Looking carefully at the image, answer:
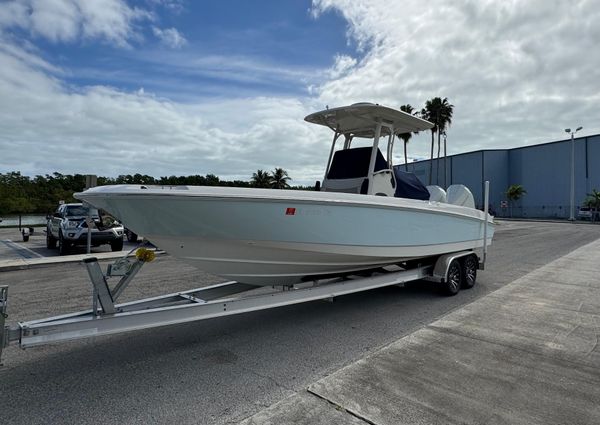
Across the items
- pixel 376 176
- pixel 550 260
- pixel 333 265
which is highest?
pixel 376 176

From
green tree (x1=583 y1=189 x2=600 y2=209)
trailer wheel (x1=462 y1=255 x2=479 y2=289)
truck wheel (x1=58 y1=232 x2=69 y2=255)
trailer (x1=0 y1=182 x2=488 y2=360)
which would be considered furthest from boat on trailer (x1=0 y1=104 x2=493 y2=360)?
green tree (x1=583 y1=189 x2=600 y2=209)

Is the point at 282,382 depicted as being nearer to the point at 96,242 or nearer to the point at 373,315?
the point at 373,315

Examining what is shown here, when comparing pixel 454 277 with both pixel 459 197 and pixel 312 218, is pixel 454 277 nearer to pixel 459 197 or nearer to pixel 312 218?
pixel 459 197

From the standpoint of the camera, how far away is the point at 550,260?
10.8 m

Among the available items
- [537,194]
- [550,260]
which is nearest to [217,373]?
[550,260]

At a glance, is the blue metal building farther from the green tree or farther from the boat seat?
the boat seat

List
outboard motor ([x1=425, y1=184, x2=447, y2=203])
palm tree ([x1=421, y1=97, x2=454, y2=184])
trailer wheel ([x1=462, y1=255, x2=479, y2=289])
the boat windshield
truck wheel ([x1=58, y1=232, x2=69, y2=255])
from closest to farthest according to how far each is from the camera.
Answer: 1. outboard motor ([x1=425, y1=184, x2=447, y2=203])
2. trailer wheel ([x1=462, y1=255, x2=479, y2=289])
3. truck wheel ([x1=58, y1=232, x2=69, y2=255])
4. the boat windshield
5. palm tree ([x1=421, y1=97, x2=454, y2=184])

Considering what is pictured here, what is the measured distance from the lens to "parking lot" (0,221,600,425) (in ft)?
9.56

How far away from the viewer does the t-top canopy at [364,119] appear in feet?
19.2

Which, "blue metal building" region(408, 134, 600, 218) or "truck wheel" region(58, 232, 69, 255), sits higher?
"blue metal building" region(408, 134, 600, 218)

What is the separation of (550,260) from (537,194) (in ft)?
172

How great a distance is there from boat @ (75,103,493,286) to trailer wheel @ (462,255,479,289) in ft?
1.69

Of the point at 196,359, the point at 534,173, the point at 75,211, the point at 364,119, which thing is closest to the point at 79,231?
the point at 75,211

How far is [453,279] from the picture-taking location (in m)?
6.58
